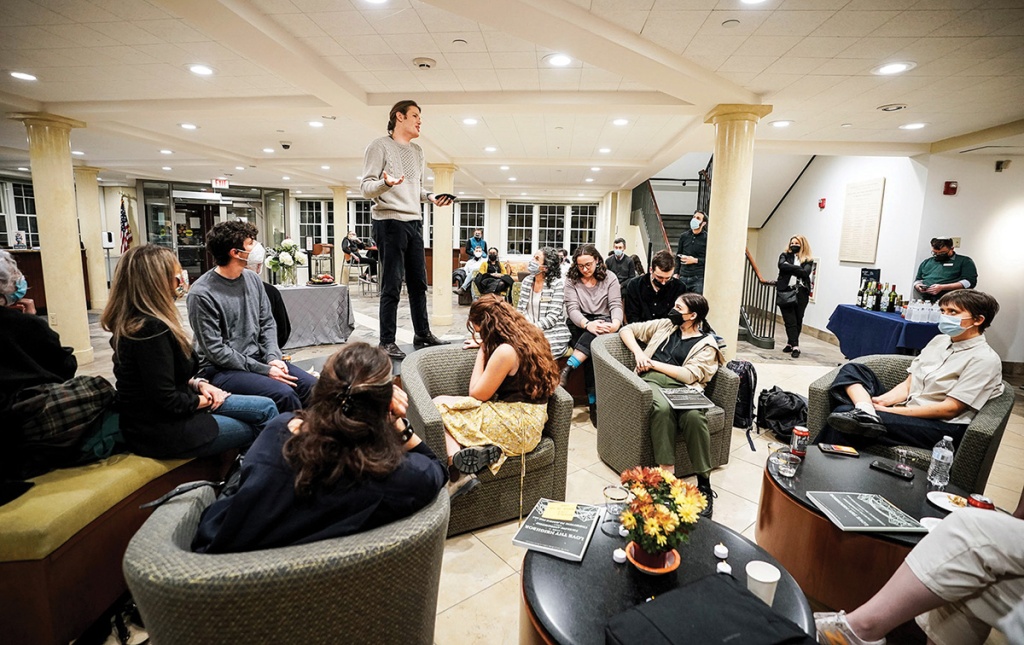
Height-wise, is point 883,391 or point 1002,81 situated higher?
point 1002,81

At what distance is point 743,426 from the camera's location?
3.70 metres

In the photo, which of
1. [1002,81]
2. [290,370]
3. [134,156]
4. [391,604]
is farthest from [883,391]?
[134,156]

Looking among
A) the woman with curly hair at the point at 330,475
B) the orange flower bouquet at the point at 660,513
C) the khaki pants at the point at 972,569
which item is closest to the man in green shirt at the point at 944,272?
the khaki pants at the point at 972,569

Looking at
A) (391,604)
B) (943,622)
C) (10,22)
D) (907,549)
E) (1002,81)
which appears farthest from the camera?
(1002,81)

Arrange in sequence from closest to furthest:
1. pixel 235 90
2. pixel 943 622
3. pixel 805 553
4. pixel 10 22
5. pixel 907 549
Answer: pixel 943 622
pixel 907 549
pixel 805 553
pixel 10 22
pixel 235 90

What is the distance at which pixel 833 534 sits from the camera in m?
1.76

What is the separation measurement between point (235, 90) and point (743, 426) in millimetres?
5395

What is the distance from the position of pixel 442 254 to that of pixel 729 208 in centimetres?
460

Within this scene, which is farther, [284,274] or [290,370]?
[284,274]

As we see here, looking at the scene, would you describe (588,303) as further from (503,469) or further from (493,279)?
(493,279)

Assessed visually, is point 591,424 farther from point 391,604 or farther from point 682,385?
point 391,604

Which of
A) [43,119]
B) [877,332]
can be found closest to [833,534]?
[877,332]

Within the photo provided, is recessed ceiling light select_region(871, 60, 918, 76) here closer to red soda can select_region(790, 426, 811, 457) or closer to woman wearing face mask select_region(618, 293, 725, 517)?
woman wearing face mask select_region(618, 293, 725, 517)

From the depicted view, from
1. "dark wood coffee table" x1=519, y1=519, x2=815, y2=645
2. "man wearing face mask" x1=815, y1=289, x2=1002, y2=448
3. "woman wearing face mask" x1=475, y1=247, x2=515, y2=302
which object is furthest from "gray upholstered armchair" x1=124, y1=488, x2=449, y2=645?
"woman wearing face mask" x1=475, y1=247, x2=515, y2=302
